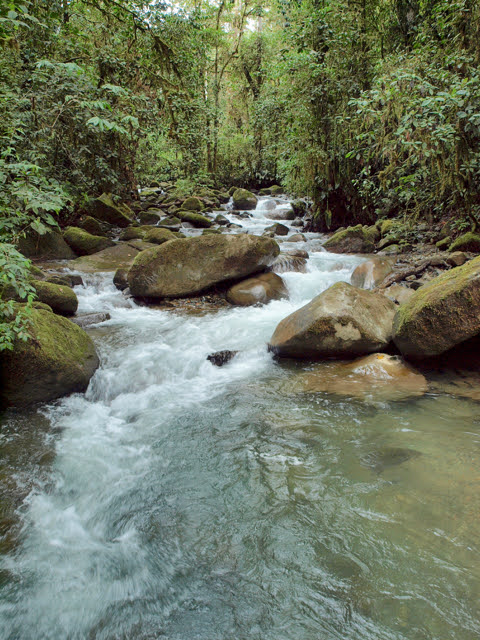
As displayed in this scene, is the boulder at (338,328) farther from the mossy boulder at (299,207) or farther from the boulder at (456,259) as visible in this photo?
the mossy boulder at (299,207)

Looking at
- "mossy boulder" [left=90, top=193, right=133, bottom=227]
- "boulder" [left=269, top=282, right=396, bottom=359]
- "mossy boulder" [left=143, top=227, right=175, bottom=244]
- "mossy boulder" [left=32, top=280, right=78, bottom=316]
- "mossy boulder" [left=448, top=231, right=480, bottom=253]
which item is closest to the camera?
"boulder" [left=269, top=282, right=396, bottom=359]

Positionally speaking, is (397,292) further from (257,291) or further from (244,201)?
(244,201)

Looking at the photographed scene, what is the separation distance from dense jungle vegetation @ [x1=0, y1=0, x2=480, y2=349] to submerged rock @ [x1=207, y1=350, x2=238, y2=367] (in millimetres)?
2673

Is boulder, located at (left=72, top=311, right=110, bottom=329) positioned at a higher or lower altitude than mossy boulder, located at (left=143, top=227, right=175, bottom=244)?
lower

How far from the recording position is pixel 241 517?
2775mm

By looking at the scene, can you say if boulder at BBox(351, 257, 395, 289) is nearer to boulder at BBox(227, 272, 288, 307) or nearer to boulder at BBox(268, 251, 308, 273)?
boulder at BBox(268, 251, 308, 273)

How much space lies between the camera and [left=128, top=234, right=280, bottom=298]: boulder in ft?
26.4

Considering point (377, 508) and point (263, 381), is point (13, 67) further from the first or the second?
point (377, 508)

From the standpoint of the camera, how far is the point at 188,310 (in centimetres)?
782

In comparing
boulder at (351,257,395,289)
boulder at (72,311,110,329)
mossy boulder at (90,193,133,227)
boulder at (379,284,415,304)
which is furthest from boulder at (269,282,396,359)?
mossy boulder at (90,193,133,227)

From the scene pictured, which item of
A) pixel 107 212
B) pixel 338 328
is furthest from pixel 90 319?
pixel 107 212

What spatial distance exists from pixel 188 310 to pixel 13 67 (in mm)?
5550

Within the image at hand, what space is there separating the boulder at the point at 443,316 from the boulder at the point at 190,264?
4087mm

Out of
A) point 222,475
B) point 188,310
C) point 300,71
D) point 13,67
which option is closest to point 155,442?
point 222,475
